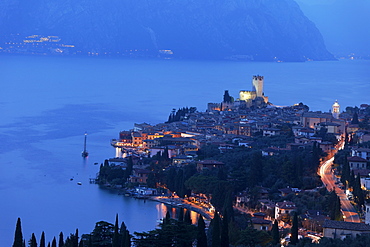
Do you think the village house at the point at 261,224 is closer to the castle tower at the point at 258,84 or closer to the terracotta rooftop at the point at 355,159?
the terracotta rooftop at the point at 355,159

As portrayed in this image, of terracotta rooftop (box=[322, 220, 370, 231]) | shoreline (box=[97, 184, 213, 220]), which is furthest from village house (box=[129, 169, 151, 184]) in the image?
terracotta rooftop (box=[322, 220, 370, 231])

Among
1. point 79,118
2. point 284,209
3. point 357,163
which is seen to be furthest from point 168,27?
point 284,209

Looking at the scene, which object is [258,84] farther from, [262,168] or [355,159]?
[355,159]

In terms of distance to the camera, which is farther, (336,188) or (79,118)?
(79,118)

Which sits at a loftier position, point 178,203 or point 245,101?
point 245,101

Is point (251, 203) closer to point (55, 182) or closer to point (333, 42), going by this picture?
point (55, 182)

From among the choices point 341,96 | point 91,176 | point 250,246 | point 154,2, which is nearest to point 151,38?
point 154,2

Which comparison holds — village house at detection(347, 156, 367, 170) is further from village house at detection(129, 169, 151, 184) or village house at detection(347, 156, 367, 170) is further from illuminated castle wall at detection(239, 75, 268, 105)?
illuminated castle wall at detection(239, 75, 268, 105)
